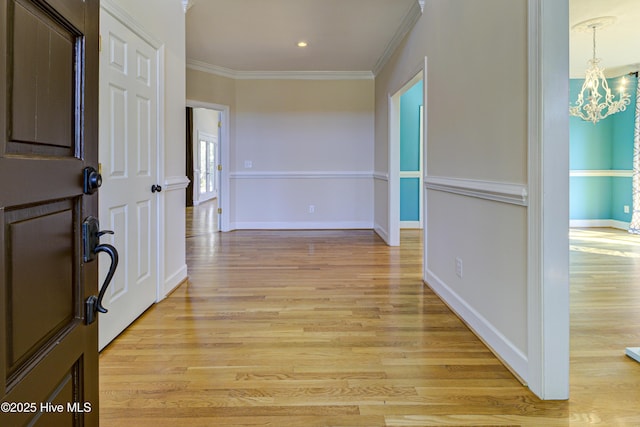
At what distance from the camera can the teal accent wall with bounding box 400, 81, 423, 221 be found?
6512mm

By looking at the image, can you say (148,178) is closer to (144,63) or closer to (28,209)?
(144,63)

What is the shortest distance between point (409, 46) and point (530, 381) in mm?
3312

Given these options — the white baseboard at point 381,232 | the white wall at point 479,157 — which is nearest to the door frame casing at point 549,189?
the white wall at point 479,157

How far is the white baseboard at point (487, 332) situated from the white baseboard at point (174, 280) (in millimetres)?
2039

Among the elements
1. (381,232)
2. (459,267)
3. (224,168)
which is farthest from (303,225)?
(459,267)

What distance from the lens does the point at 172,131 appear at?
10.2 feet

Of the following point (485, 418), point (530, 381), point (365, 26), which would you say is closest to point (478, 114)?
point (530, 381)

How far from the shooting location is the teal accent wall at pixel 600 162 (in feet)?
20.8

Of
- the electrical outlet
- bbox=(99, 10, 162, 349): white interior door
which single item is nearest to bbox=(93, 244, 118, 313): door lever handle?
bbox=(99, 10, 162, 349): white interior door

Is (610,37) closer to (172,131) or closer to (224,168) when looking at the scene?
(172,131)

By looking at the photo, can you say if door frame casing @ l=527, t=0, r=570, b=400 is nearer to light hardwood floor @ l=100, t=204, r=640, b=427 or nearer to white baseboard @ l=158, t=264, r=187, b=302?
light hardwood floor @ l=100, t=204, r=640, b=427

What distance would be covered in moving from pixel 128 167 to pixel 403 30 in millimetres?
3150

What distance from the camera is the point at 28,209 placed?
0.60 m

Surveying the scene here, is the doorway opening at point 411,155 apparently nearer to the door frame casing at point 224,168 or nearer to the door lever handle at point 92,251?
the door frame casing at point 224,168
